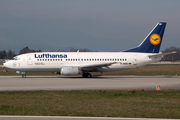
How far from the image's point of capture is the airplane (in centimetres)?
3184

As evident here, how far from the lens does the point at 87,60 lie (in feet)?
109

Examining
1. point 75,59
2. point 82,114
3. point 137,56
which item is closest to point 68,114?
point 82,114

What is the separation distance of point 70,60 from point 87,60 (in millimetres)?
2560

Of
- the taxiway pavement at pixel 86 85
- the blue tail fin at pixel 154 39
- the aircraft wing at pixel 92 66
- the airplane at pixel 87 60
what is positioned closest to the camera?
the taxiway pavement at pixel 86 85

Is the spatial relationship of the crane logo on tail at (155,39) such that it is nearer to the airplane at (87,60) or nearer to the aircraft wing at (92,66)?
the airplane at (87,60)

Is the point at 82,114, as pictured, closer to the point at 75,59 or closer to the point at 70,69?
the point at 70,69

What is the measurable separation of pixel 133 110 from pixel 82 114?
8.34ft

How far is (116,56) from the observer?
33781 millimetres

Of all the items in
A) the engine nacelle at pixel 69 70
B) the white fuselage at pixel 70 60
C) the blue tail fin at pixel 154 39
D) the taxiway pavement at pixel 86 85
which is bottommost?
the taxiway pavement at pixel 86 85

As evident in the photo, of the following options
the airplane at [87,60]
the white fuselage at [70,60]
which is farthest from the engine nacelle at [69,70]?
the white fuselage at [70,60]

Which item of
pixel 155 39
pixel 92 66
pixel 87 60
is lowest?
pixel 92 66

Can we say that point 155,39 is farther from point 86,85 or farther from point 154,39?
point 86,85

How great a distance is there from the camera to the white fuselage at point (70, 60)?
31.9 meters

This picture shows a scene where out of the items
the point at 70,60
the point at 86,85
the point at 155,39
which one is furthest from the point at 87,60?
the point at 155,39
